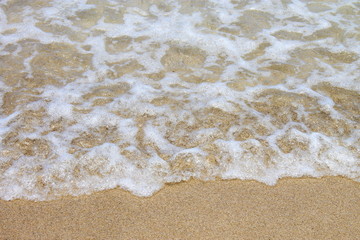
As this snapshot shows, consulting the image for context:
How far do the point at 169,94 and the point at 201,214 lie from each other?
131 cm

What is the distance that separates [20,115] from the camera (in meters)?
2.61

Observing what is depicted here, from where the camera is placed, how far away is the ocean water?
87.4 inches

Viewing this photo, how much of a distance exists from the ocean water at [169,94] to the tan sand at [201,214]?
0.09 m

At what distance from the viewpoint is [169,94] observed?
2945 mm

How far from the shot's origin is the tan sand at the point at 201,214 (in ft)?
5.93

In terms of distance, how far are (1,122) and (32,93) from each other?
43 cm

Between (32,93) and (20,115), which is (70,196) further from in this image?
(32,93)

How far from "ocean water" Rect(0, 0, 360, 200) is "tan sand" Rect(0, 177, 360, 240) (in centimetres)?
9

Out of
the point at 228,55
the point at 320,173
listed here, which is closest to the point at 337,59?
the point at 228,55

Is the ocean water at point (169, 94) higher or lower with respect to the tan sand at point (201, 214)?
lower

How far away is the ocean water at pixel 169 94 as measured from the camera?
222 centimetres

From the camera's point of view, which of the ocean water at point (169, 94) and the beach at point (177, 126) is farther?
the ocean water at point (169, 94)

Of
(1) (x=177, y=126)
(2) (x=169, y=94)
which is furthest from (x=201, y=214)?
(2) (x=169, y=94)

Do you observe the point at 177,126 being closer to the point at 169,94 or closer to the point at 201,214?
the point at 169,94
